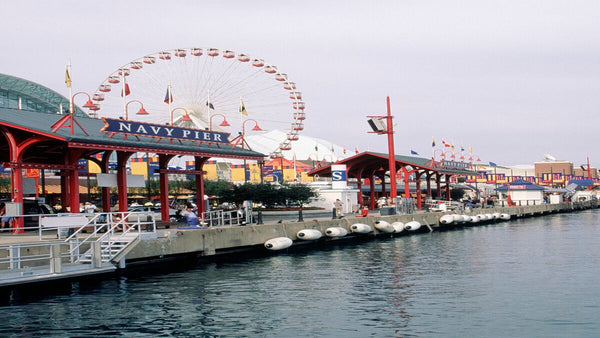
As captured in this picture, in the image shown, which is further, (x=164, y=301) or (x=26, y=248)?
(x=26, y=248)

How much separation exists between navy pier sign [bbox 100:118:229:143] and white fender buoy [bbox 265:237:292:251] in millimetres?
10858

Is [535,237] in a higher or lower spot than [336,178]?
lower

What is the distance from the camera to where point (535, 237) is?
177 ft

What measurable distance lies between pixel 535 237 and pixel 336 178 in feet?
83.2

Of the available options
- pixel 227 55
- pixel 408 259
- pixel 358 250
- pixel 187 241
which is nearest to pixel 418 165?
pixel 227 55

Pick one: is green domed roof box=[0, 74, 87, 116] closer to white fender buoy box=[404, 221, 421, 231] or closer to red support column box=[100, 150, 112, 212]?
red support column box=[100, 150, 112, 212]

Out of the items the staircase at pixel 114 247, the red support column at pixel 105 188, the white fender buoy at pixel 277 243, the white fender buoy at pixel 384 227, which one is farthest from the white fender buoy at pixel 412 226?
the staircase at pixel 114 247

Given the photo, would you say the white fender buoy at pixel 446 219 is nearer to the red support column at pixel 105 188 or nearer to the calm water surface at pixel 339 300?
the calm water surface at pixel 339 300

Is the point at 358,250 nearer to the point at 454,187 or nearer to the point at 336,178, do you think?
the point at 336,178

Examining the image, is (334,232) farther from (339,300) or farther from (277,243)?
(339,300)

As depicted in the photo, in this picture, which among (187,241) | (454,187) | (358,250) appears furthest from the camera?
(454,187)

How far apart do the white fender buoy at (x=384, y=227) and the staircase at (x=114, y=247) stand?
83.9 ft

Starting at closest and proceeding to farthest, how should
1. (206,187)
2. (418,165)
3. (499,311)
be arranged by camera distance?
(499,311) < (418,165) < (206,187)

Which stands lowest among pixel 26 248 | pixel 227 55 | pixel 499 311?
pixel 499 311
